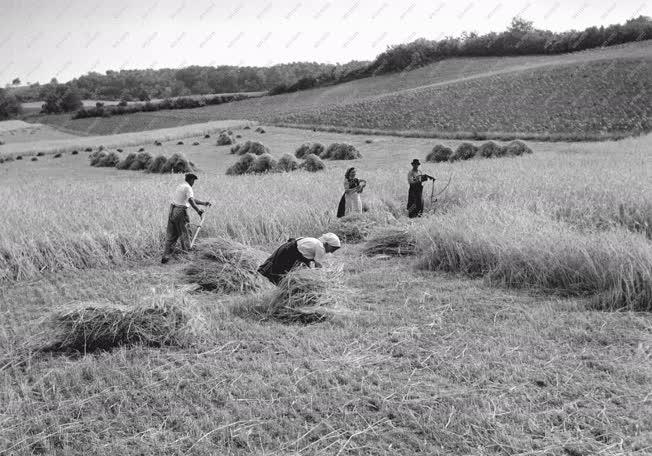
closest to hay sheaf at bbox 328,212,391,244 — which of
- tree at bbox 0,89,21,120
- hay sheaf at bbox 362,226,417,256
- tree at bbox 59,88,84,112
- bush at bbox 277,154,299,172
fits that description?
hay sheaf at bbox 362,226,417,256

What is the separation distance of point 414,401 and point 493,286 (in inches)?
156

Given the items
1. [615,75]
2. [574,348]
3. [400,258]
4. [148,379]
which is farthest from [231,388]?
[615,75]

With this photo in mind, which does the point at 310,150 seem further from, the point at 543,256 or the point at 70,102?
the point at 70,102

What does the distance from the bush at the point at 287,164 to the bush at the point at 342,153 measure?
4735 millimetres

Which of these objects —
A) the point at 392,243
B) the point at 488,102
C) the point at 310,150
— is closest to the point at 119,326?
the point at 392,243

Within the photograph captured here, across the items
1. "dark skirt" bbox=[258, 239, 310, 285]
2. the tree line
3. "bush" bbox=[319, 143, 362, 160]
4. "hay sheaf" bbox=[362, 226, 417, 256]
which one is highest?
the tree line

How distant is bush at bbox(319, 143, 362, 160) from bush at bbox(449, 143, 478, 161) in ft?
18.0

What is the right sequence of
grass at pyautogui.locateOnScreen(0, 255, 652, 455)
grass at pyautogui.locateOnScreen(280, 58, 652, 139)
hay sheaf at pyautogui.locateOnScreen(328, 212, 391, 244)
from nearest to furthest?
grass at pyautogui.locateOnScreen(0, 255, 652, 455) → hay sheaf at pyautogui.locateOnScreen(328, 212, 391, 244) → grass at pyautogui.locateOnScreen(280, 58, 652, 139)

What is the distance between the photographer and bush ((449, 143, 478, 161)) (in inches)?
1137

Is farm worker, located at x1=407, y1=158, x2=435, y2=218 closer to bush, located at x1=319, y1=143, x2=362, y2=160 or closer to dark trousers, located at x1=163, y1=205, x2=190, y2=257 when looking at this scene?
dark trousers, located at x1=163, y1=205, x2=190, y2=257

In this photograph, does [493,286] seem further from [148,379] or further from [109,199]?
[109,199]

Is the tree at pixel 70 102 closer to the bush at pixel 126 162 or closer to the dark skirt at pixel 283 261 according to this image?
the bush at pixel 126 162

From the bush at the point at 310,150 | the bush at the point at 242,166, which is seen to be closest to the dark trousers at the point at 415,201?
the bush at the point at 242,166

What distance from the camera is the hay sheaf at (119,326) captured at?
6547 millimetres
